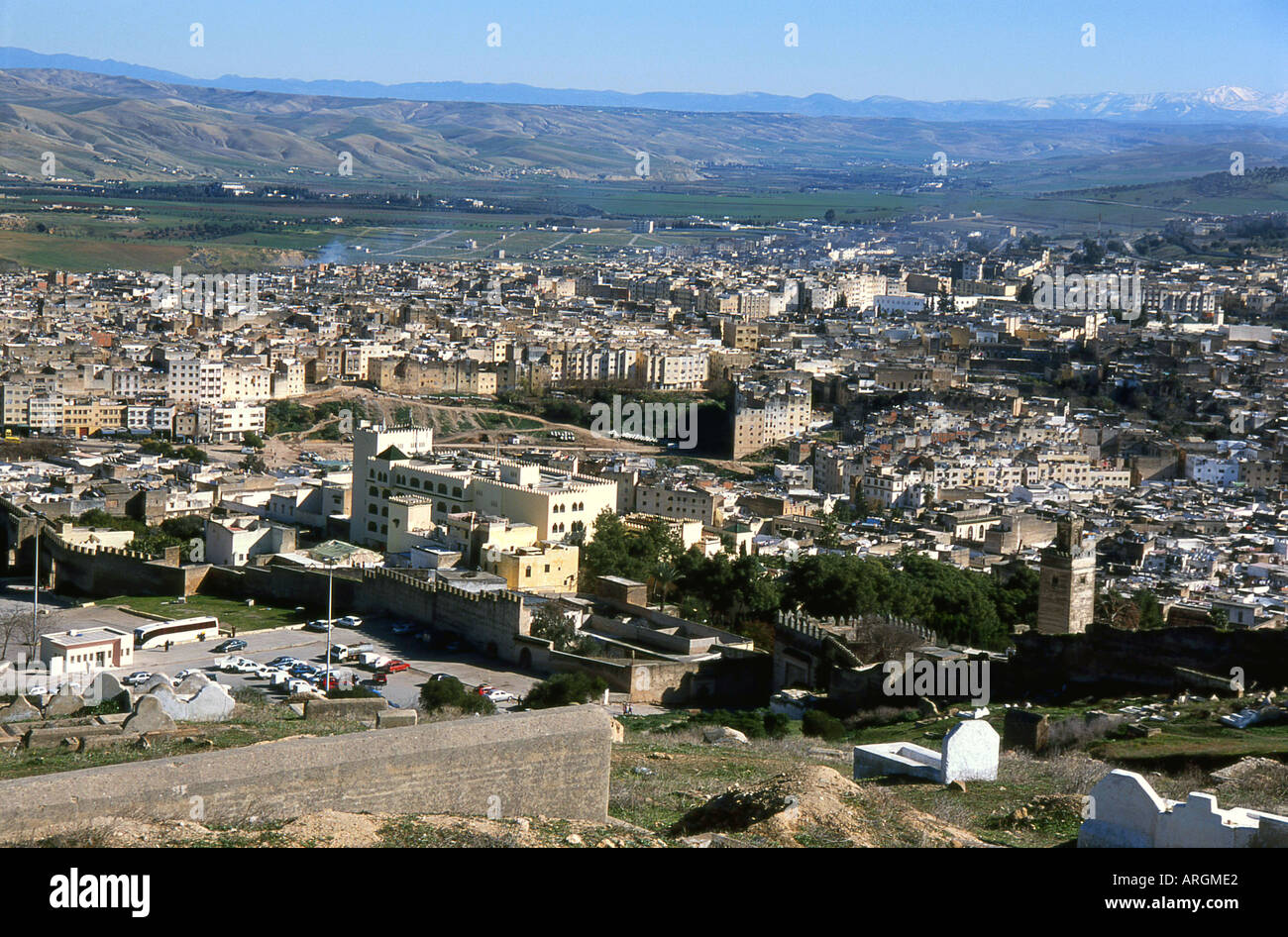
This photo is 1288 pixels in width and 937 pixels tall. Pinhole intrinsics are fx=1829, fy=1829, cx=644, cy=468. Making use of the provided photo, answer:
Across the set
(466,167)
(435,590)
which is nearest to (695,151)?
(466,167)

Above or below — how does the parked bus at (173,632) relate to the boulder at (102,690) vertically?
below

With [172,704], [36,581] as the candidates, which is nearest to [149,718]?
[172,704]

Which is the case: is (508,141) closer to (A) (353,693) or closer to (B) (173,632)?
(B) (173,632)

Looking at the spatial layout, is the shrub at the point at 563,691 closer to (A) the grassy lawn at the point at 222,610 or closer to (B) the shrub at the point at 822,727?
(B) the shrub at the point at 822,727

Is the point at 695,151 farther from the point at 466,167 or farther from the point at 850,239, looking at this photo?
the point at 850,239

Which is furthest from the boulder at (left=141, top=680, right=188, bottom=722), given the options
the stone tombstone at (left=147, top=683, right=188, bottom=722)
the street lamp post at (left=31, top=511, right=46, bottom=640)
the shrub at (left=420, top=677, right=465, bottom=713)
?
the street lamp post at (left=31, top=511, right=46, bottom=640)

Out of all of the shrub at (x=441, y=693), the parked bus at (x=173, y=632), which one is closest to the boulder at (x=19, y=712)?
the shrub at (x=441, y=693)
